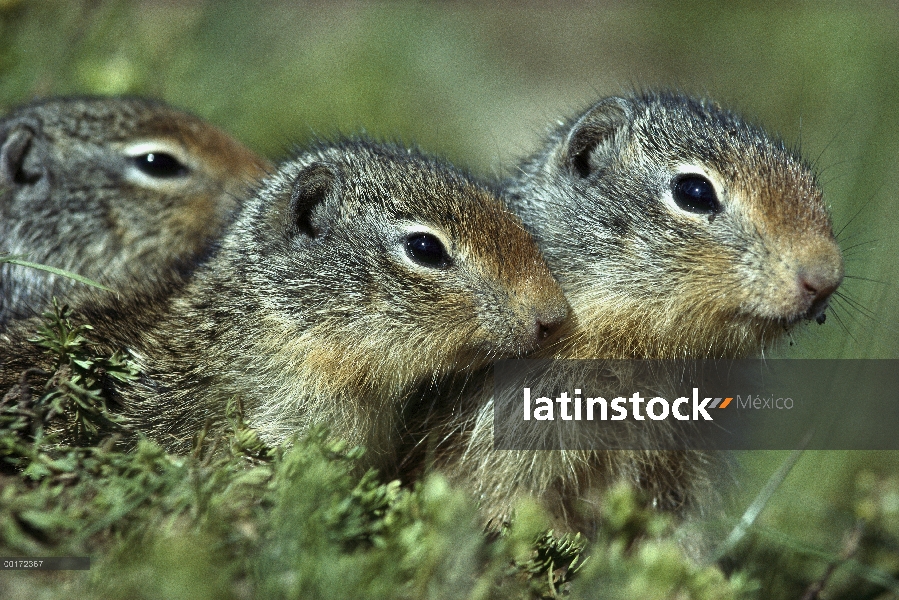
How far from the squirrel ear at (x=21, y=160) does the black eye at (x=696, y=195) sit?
175 inches

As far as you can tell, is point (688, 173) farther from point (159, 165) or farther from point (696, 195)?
point (159, 165)

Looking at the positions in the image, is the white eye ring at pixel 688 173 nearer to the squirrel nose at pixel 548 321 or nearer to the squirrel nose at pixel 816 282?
the squirrel nose at pixel 816 282

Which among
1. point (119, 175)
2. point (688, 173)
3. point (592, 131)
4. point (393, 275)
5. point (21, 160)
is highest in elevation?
point (21, 160)

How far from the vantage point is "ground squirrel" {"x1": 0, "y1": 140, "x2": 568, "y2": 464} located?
4281mm

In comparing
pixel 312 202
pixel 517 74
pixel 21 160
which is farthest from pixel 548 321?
pixel 517 74

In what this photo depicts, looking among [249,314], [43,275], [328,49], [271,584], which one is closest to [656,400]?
[249,314]

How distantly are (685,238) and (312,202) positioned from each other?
6.46 feet

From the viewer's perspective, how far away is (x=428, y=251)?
175 inches

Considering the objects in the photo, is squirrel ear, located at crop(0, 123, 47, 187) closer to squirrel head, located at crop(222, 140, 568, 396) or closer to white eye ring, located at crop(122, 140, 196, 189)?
white eye ring, located at crop(122, 140, 196, 189)

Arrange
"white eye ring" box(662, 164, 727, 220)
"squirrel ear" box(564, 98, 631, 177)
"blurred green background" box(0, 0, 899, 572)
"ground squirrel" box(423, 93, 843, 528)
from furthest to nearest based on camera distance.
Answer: "blurred green background" box(0, 0, 899, 572) → "squirrel ear" box(564, 98, 631, 177) → "white eye ring" box(662, 164, 727, 220) → "ground squirrel" box(423, 93, 843, 528)

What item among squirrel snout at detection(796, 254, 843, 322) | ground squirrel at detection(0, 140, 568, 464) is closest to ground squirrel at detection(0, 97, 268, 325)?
ground squirrel at detection(0, 140, 568, 464)

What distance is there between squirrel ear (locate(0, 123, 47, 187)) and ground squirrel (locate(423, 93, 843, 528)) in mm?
3581

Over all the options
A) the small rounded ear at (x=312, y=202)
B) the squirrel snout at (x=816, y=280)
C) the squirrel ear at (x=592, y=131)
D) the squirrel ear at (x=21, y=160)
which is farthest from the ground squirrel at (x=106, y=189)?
the squirrel snout at (x=816, y=280)

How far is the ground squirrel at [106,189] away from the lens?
612 cm
